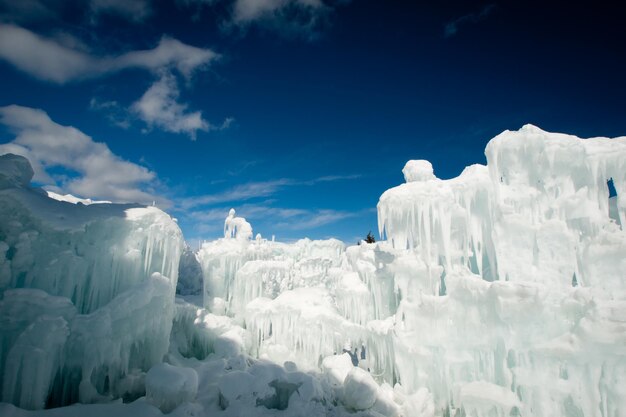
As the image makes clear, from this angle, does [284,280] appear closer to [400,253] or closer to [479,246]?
[400,253]

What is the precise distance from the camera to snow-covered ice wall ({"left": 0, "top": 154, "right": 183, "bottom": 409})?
9.53 meters

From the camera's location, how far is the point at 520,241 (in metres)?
13.6

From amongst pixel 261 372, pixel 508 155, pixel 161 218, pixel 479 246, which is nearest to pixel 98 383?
pixel 261 372

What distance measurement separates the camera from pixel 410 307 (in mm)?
15273

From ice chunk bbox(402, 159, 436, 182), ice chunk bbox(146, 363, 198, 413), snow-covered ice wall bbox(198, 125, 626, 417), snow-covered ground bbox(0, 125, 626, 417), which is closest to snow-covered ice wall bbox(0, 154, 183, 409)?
snow-covered ground bbox(0, 125, 626, 417)

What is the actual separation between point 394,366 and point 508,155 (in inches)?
458

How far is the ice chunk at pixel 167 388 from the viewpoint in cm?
1083

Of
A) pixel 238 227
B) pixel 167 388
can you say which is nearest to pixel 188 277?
pixel 238 227

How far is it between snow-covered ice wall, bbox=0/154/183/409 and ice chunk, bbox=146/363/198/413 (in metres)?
1.59

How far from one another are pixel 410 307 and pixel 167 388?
34.2 feet

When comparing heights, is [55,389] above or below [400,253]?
below

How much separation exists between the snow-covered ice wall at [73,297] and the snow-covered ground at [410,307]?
0.15ft

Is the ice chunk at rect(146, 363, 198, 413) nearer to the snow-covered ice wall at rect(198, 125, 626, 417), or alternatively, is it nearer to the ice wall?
the snow-covered ice wall at rect(198, 125, 626, 417)

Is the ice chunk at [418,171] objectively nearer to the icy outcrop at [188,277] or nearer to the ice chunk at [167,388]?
the ice chunk at [167,388]
